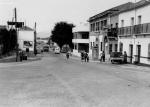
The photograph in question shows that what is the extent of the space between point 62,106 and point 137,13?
87.7 feet

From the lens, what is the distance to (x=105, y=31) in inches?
1860

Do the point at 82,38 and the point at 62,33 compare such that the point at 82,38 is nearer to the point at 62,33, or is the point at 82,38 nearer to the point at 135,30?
the point at 62,33

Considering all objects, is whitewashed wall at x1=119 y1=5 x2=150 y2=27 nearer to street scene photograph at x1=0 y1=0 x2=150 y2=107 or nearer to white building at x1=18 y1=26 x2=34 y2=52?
street scene photograph at x1=0 y1=0 x2=150 y2=107

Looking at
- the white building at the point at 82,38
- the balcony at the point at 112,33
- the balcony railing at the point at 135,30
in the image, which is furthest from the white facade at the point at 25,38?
the balcony railing at the point at 135,30

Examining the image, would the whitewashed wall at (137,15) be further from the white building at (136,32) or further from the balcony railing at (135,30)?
the balcony railing at (135,30)

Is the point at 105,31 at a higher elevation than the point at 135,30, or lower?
higher

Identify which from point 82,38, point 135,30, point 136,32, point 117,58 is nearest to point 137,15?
point 135,30

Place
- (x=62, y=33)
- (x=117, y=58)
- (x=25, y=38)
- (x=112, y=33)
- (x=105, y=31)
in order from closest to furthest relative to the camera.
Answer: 1. (x=117, y=58)
2. (x=112, y=33)
3. (x=105, y=31)
4. (x=62, y=33)
5. (x=25, y=38)

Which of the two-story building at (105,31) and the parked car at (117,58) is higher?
the two-story building at (105,31)

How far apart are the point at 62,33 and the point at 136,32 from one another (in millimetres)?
67872

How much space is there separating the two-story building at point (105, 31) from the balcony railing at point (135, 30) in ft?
9.66

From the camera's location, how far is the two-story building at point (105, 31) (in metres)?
43.8

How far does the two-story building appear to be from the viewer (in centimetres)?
4383

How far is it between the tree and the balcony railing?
61.0m
